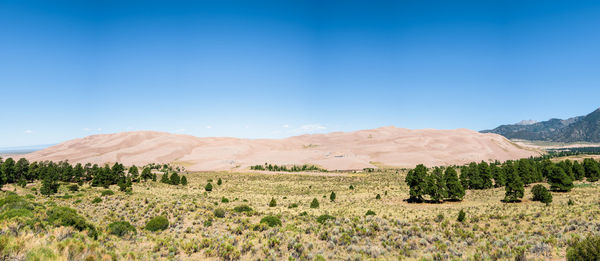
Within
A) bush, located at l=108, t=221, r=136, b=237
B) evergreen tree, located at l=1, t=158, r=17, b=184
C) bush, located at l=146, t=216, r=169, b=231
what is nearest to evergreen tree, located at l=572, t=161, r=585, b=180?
bush, located at l=146, t=216, r=169, b=231

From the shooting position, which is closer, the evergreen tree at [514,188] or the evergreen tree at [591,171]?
the evergreen tree at [514,188]

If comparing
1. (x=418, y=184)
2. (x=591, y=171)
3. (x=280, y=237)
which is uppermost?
(x=418, y=184)

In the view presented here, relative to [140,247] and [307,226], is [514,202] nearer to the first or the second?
[307,226]

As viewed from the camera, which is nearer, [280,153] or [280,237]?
[280,237]

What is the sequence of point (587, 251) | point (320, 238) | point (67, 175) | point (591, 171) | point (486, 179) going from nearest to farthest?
point (587, 251)
point (320, 238)
point (486, 179)
point (591, 171)
point (67, 175)

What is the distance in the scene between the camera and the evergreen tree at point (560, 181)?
4369cm

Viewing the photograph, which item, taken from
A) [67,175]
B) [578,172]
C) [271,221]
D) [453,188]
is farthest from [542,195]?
[67,175]

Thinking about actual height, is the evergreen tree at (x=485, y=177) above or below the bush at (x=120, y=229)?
below

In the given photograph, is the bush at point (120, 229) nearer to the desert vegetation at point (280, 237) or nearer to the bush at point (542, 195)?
the desert vegetation at point (280, 237)

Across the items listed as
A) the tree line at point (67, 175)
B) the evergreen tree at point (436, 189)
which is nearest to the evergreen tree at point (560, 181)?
the evergreen tree at point (436, 189)

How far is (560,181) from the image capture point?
44.3m

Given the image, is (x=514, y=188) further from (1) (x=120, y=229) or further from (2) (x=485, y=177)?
(1) (x=120, y=229)

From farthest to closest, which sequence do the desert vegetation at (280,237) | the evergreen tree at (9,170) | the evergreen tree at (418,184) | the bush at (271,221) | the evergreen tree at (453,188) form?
the evergreen tree at (9,170)
the evergreen tree at (453,188)
the evergreen tree at (418,184)
the bush at (271,221)
the desert vegetation at (280,237)

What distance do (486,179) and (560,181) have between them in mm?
11369
